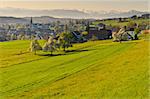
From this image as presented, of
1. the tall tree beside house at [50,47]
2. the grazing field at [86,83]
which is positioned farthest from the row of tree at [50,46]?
the grazing field at [86,83]

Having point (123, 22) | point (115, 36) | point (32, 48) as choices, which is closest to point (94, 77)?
point (32, 48)

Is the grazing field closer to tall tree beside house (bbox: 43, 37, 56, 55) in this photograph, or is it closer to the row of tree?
tall tree beside house (bbox: 43, 37, 56, 55)

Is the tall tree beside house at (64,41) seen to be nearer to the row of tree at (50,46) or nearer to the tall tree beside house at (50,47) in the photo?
the row of tree at (50,46)

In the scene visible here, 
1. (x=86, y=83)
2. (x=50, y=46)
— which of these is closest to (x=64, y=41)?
(x=50, y=46)

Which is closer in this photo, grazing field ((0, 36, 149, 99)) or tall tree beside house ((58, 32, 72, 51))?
grazing field ((0, 36, 149, 99))

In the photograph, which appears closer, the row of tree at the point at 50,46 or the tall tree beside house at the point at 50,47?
the tall tree beside house at the point at 50,47

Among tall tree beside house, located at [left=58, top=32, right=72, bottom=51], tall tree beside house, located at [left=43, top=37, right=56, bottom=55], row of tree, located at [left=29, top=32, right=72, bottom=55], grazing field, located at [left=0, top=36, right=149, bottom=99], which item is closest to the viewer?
grazing field, located at [left=0, top=36, right=149, bottom=99]

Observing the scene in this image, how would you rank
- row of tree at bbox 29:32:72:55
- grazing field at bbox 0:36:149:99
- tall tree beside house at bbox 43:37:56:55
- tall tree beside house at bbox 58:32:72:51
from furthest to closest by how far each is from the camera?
tall tree beside house at bbox 58:32:72:51 → row of tree at bbox 29:32:72:55 → tall tree beside house at bbox 43:37:56:55 → grazing field at bbox 0:36:149:99

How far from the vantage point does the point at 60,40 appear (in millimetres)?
52656

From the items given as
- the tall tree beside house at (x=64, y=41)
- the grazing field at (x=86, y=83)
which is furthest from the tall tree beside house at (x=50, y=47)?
the grazing field at (x=86, y=83)

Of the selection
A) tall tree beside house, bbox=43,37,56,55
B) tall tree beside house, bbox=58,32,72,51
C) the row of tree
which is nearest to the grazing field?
tall tree beside house, bbox=43,37,56,55

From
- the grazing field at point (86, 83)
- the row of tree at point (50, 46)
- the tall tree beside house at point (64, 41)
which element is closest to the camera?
the grazing field at point (86, 83)

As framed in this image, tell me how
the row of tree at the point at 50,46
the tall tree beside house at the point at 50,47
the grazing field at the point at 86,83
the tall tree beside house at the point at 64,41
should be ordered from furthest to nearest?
1. the tall tree beside house at the point at 64,41
2. the row of tree at the point at 50,46
3. the tall tree beside house at the point at 50,47
4. the grazing field at the point at 86,83

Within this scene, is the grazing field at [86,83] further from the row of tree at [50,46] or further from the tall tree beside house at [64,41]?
the tall tree beside house at [64,41]
